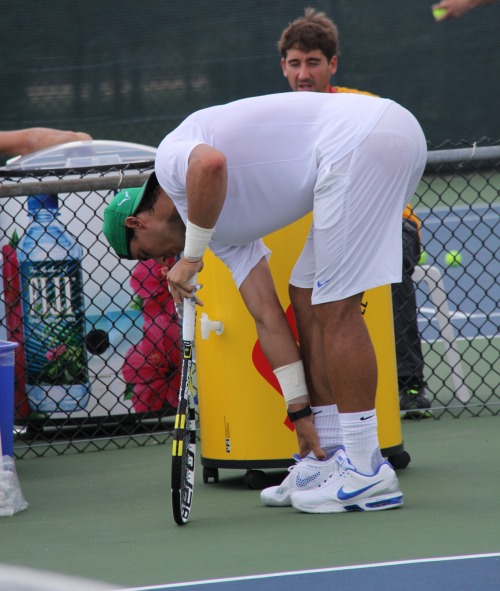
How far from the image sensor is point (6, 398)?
4453 mm

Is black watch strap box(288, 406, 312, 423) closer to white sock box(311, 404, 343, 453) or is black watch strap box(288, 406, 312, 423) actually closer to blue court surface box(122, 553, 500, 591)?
white sock box(311, 404, 343, 453)

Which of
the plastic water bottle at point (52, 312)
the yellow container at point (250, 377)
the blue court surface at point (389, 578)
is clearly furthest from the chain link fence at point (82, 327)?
the blue court surface at point (389, 578)

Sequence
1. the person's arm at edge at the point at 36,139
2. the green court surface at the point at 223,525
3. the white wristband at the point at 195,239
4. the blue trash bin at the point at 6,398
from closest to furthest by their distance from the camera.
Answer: the green court surface at the point at 223,525 < the white wristband at the point at 195,239 < the blue trash bin at the point at 6,398 < the person's arm at edge at the point at 36,139

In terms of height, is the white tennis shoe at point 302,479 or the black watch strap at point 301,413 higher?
the black watch strap at point 301,413

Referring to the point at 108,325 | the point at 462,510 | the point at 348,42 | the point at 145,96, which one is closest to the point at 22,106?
the point at 145,96

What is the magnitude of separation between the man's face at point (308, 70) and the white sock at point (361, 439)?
7.37ft

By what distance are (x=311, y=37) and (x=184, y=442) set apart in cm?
264

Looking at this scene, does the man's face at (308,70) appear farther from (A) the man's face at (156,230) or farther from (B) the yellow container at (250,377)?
(A) the man's face at (156,230)

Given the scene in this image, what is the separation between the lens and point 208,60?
17484mm

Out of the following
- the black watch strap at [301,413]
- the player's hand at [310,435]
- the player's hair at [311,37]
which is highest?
the player's hair at [311,37]

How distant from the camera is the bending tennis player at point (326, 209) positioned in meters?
3.72

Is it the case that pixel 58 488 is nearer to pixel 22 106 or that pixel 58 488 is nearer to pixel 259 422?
pixel 259 422

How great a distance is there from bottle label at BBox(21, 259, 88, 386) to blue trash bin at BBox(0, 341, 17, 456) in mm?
1133

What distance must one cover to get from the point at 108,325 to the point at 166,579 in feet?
8.90
